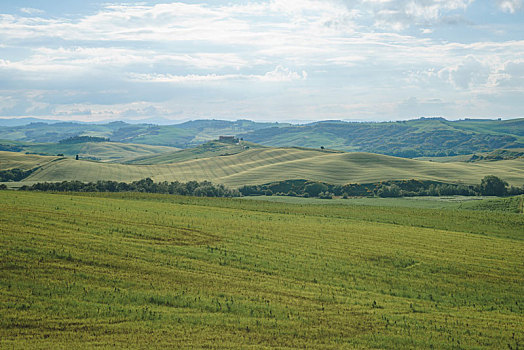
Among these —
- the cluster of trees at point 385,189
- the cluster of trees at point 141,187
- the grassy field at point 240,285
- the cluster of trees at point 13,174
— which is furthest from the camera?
the cluster of trees at point 13,174

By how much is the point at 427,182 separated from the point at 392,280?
108m

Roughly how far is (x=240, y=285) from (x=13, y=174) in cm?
14929

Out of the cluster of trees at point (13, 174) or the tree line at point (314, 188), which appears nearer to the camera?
the tree line at point (314, 188)

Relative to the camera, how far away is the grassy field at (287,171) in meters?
142

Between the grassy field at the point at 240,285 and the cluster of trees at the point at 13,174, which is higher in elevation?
the cluster of trees at the point at 13,174

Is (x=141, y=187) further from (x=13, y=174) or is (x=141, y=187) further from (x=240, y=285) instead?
(x=240, y=285)

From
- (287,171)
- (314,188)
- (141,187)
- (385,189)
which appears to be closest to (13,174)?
(141,187)

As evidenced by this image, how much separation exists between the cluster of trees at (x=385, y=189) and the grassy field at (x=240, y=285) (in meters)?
74.3

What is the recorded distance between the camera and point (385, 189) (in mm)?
119625

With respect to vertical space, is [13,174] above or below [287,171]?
below

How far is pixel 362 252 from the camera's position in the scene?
38.6 m

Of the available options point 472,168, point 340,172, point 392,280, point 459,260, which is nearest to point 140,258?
point 392,280

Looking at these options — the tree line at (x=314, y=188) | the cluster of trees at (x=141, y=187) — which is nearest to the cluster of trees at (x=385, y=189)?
the tree line at (x=314, y=188)

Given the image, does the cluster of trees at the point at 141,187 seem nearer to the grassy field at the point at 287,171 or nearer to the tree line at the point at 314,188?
the tree line at the point at 314,188
